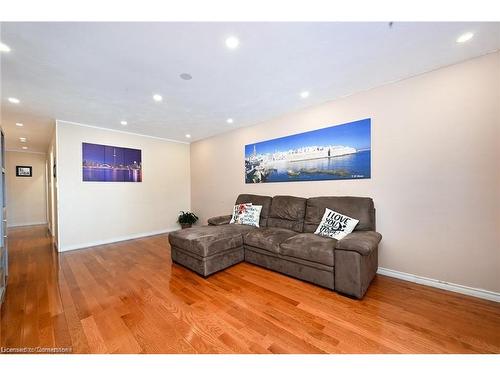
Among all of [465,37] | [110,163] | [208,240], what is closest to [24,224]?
[110,163]

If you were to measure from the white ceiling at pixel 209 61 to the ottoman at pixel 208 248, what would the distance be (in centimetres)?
196

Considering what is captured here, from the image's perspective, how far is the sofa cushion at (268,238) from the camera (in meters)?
2.54

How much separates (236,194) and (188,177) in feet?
6.49

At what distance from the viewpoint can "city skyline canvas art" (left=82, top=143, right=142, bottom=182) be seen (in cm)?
382

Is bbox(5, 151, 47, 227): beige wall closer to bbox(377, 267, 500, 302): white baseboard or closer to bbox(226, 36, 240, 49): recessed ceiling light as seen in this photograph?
bbox(226, 36, 240, 49): recessed ceiling light

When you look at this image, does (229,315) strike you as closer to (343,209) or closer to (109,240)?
(343,209)

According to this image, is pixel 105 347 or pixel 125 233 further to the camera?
pixel 125 233

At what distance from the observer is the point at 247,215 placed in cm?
340

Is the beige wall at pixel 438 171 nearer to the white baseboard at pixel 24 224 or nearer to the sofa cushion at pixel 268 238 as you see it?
the sofa cushion at pixel 268 238

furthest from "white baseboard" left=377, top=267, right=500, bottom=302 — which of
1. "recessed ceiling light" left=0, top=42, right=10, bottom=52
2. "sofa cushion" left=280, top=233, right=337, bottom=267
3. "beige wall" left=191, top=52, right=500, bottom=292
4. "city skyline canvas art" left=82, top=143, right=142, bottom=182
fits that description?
"city skyline canvas art" left=82, top=143, right=142, bottom=182

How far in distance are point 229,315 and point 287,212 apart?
1765 millimetres

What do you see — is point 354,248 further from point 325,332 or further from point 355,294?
point 325,332

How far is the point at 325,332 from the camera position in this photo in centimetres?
149
